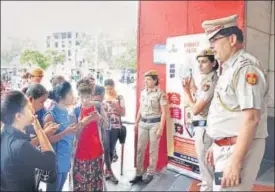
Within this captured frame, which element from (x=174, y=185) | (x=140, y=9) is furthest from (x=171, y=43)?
(x=174, y=185)

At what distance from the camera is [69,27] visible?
1411 mm

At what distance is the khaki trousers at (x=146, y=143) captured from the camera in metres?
2.22

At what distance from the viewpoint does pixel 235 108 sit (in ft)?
4.33

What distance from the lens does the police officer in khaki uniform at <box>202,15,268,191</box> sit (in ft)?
4.22

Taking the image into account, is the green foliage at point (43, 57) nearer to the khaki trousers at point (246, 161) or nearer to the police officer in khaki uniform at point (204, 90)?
the police officer in khaki uniform at point (204, 90)

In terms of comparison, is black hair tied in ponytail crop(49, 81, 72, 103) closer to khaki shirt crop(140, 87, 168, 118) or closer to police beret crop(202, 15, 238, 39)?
police beret crop(202, 15, 238, 39)

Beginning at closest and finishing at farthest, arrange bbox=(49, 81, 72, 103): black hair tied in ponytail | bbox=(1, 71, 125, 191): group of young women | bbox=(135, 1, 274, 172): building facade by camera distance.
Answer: bbox=(1, 71, 125, 191): group of young women < bbox=(49, 81, 72, 103): black hair tied in ponytail < bbox=(135, 1, 274, 172): building facade

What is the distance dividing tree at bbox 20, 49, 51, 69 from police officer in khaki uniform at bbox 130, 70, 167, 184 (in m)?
0.87

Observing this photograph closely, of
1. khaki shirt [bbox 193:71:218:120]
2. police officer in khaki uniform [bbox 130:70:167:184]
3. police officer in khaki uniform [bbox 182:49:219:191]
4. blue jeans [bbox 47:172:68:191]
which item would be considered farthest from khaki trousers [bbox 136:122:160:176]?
blue jeans [bbox 47:172:68:191]

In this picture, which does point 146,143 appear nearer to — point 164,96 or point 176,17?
point 164,96

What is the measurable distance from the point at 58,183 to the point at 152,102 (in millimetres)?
1084

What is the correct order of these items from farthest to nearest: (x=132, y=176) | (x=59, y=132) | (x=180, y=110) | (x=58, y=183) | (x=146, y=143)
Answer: (x=180, y=110), (x=146, y=143), (x=132, y=176), (x=58, y=183), (x=59, y=132)

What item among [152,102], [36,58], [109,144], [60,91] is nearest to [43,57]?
[36,58]

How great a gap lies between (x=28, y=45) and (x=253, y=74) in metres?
0.92
